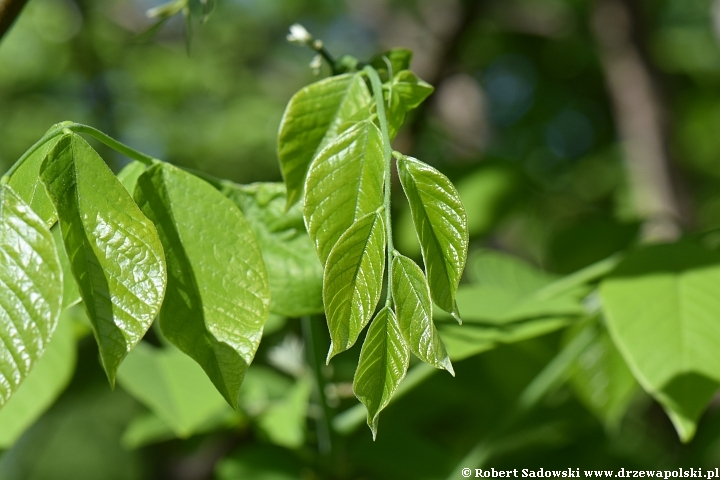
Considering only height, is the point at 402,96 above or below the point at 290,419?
above

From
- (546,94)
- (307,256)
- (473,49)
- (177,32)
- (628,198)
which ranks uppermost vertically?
(307,256)

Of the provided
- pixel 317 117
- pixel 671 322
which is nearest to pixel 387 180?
pixel 317 117

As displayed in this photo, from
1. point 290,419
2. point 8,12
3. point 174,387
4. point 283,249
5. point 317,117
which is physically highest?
point 8,12

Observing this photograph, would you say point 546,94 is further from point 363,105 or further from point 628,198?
point 363,105

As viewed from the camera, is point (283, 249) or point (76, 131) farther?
point (283, 249)

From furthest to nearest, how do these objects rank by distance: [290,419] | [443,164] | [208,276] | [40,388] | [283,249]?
[443,164] < [290,419] < [40,388] < [283,249] < [208,276]

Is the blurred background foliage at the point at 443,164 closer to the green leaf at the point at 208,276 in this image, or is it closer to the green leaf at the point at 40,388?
the green leaf at the point at 40,388

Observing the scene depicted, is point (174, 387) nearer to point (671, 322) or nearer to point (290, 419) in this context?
point (290, 419)

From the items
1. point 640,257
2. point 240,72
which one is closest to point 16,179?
point 640,257
